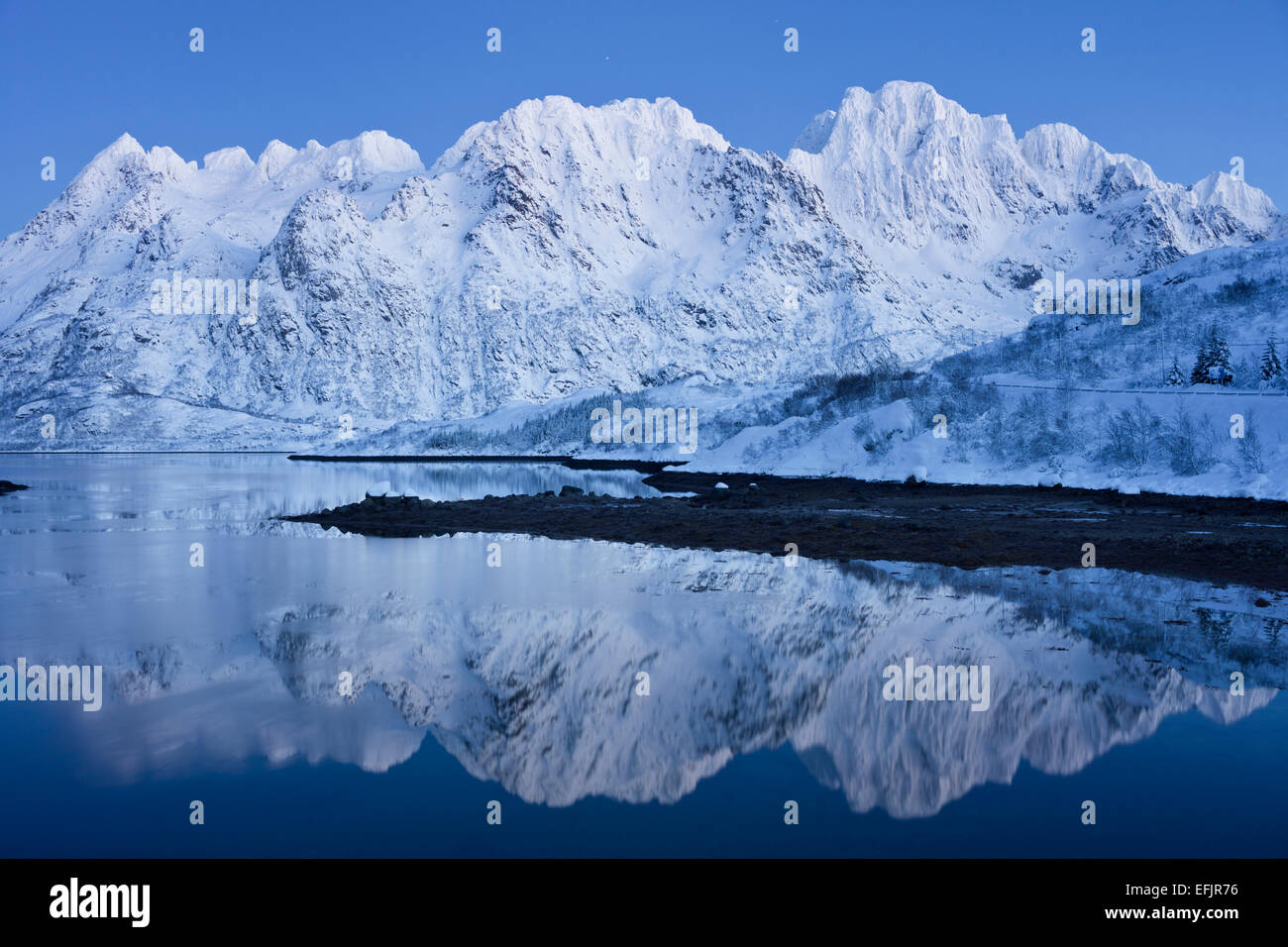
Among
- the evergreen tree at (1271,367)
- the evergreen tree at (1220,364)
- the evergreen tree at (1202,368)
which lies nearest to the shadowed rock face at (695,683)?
the evergreen tree at (1220,364)

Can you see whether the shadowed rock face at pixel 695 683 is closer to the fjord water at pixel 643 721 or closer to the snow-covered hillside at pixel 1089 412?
the fjord water at pixel 643 721

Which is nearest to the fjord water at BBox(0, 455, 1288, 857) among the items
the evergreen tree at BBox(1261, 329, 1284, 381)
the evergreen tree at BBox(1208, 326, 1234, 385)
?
the evergreen tree at BBox(1208, 326, 1234, 385)

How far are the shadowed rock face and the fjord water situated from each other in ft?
0.19

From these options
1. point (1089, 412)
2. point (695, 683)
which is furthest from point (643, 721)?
point (1089, 412)

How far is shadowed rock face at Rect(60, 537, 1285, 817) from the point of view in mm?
10312

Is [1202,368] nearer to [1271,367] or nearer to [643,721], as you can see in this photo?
[1271,367]

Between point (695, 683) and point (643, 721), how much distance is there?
1880mm

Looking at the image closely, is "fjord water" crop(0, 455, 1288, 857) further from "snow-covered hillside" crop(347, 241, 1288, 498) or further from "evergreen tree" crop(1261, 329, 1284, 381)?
"evergreen tree" crop(1261, 329, 1284, 381)

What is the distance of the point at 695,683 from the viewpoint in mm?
13312

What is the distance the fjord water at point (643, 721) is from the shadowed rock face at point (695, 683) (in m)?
0.06

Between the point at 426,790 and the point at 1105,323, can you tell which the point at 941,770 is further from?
the point at 1105,323

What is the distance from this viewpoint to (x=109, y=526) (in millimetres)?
35312

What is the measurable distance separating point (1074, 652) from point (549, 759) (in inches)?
354
